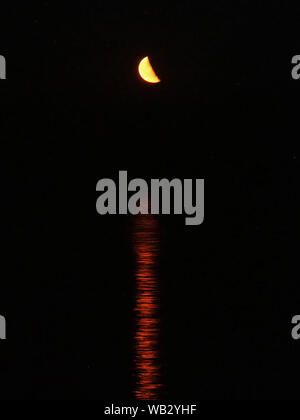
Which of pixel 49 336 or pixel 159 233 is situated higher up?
pixel 159 233

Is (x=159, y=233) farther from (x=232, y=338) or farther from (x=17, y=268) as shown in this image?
(x=232, y=338)

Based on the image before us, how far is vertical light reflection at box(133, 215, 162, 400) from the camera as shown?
9.59 meters

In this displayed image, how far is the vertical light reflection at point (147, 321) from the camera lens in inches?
378

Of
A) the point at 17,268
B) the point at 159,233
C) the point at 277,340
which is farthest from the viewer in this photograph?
the point at 159,233

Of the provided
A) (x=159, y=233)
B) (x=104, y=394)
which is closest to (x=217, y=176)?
(x=159, y=233)

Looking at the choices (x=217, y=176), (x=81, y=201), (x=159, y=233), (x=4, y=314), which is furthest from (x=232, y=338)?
(x=217, y=176)

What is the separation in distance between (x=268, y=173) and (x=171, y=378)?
40.2 meters

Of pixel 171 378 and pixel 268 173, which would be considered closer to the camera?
pixel 171 378

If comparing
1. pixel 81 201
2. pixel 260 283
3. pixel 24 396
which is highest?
pixel 81 201

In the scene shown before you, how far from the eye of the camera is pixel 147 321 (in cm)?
1208

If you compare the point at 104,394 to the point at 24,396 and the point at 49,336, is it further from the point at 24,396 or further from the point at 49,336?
the point at 49,336

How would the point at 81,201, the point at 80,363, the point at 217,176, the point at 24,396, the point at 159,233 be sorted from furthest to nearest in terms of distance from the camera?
the point at 217,176 → the point at 81,201 → the point at 159,233 → the point at 80,363 → the point at 24,396

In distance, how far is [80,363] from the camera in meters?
10.4

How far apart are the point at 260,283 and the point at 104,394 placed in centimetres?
529
